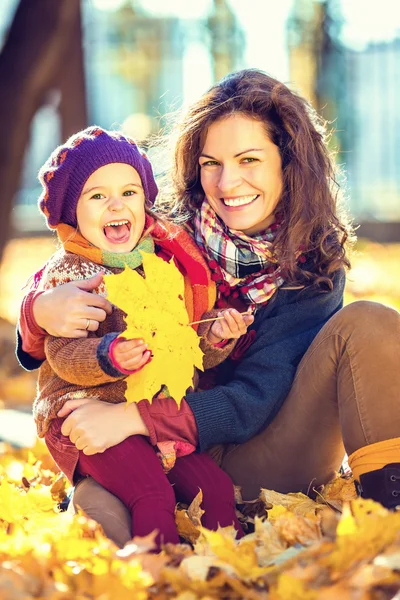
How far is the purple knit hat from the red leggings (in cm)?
70

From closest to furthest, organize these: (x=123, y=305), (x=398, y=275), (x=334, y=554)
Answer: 1. (x=334, y=554)
2. (x=123, y=305)
3. (x=398, y=275)

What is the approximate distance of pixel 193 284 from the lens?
8.71ft

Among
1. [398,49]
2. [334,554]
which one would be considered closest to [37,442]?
[334,554]

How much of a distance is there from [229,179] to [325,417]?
2.59 feet

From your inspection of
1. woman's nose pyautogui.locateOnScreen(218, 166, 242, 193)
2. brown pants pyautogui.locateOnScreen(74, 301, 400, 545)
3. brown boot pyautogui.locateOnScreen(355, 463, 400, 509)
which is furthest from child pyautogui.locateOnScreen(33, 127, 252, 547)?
brown boot pyautogui.locateOnScreen(355, 463, 400, 509)

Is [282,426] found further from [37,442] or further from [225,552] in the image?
[37,442]

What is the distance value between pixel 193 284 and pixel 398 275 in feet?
24.5

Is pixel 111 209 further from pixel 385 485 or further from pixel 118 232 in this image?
pixel 385 485

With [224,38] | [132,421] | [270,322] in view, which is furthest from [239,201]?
[224,38]

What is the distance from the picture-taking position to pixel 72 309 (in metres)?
2.35

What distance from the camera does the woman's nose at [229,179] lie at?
2.69m

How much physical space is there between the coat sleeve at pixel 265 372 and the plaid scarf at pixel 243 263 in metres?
0.06

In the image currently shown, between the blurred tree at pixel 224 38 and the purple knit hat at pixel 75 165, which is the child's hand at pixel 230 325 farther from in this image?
the blurred tree at pixel 224 38

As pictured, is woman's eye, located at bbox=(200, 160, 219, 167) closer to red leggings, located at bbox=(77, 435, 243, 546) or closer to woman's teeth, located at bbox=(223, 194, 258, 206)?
woman's teeth, located at bbox=(223, 194, 258, 206)
